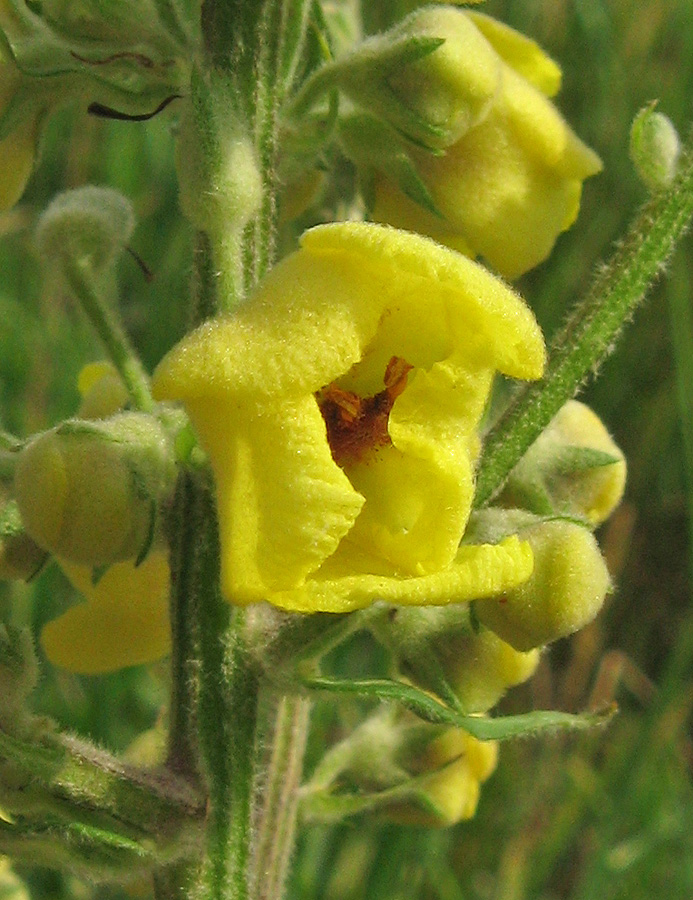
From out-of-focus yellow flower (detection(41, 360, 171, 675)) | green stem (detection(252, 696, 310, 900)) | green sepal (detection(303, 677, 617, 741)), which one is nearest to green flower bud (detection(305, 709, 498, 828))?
green stem (detection(252, 696, 310, 900))

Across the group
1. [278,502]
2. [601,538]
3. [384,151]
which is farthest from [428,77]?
[601,538]

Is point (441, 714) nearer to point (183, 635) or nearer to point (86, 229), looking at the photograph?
point (183, 635)

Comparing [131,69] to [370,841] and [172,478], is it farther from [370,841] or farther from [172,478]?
[370,841]

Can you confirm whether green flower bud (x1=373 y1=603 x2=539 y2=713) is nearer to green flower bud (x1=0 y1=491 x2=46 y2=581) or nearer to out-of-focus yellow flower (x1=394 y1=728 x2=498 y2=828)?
out-of-focus yellow flower (x1=394 y1=728 x2=498 y2=828)

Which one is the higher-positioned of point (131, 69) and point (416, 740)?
point (131, 69)

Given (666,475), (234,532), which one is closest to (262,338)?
(234,532)

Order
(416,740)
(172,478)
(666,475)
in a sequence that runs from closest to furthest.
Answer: (172,478)
(416,740)
(666,475)

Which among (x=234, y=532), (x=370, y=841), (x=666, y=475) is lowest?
(x=370, y=841)
